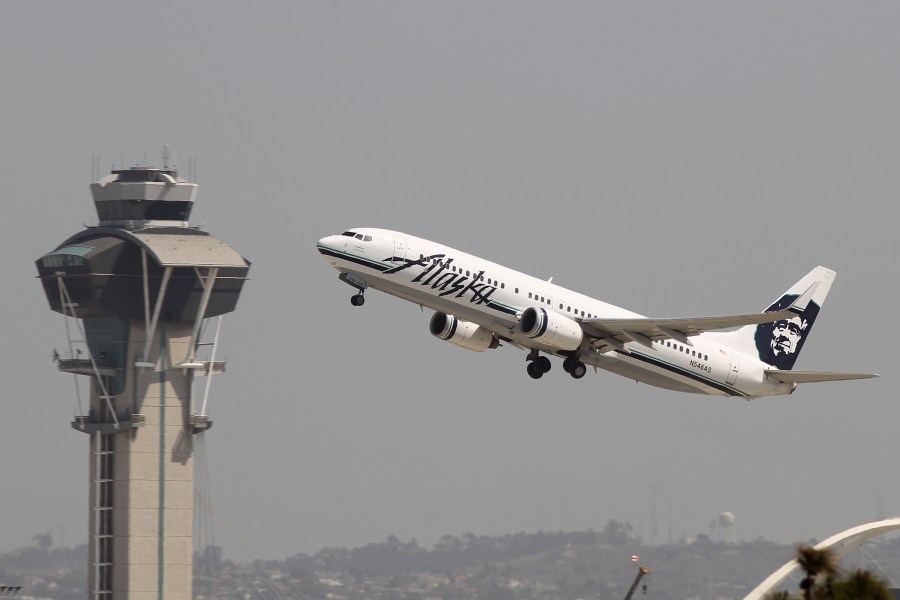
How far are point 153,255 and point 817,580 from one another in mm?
123067

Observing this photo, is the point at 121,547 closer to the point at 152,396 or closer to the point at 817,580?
the point at 152,396

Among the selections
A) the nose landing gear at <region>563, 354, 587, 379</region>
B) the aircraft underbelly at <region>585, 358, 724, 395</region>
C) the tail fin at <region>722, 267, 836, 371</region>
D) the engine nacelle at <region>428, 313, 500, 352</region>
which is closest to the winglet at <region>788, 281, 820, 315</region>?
the tail fin at <region>722, 267, 836, 371</region>

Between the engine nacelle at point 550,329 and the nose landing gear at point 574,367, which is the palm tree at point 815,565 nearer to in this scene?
the engine nacelle at point 550,329

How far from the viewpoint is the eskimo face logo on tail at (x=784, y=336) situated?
256ft

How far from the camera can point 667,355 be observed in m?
70.4

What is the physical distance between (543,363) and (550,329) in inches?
222

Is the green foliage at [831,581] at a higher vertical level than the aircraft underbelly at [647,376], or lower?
lower

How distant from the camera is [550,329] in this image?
64.4 meters

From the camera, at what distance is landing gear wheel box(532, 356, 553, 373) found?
69.6 meters

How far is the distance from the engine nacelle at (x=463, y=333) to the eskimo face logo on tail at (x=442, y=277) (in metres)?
4.71

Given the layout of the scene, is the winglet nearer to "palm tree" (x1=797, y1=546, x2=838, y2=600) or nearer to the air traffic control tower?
"palm tree" (x1=797, y1=546, x2=838, y2=600)

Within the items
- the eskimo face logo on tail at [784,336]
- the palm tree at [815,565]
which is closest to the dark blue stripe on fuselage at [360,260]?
the eskimo face logo on tail at [784,336]

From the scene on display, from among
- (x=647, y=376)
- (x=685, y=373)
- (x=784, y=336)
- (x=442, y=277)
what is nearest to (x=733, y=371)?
(x=685, y=373)

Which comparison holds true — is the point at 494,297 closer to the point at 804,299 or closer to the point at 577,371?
the point at 577,371
